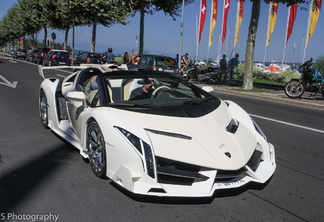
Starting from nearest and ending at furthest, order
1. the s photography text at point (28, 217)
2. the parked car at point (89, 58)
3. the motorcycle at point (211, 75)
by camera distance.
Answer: the s photography text at point (28, 217)
the motorcycle at point (211, 75)
the parked car at point (89, 58)

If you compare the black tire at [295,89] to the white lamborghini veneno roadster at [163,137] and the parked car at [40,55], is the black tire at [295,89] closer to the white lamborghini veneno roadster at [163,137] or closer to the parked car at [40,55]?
the white lamborghini veneno roadster at [163,137]

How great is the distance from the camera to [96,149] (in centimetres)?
368

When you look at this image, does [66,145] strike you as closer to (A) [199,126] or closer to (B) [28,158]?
(B) [28,158]

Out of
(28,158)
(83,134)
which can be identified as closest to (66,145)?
(28,158)

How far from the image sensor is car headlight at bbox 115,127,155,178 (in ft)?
9.70

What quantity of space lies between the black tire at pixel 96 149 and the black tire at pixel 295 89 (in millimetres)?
9889

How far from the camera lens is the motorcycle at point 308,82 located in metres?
11.7

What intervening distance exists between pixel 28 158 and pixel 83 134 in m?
0.98

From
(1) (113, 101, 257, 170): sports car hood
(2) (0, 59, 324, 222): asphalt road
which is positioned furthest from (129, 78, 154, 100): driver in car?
(2) (0, 59, 324, 222): asphalt road

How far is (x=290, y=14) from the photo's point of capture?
2362 cm

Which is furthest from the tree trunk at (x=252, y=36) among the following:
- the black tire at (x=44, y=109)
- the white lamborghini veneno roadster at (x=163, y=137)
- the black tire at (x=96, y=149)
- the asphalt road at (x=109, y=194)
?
the black tire at (x=96, y=149)

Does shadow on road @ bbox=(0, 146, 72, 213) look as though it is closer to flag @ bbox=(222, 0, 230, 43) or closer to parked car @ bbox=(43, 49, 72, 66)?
parked car @ bbox=(43, 49, 72, 66)

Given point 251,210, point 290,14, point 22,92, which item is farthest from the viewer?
point 290,14

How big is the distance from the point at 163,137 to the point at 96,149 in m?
0.91
